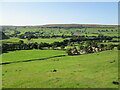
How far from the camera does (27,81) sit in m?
38.2

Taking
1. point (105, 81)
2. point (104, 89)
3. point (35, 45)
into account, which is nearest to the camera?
point (104, 89)

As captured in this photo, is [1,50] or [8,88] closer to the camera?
[8,88]

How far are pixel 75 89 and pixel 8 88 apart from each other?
14.3m

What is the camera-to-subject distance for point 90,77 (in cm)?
3881

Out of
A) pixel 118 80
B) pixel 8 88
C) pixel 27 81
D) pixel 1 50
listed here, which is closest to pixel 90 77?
pixel 118 80

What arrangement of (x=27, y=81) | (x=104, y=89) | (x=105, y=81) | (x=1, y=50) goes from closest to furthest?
(x=104, y=89), (x=105, y=81), (x=27, y=81), (x=1, y=50)

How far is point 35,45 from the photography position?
126688 millimetres

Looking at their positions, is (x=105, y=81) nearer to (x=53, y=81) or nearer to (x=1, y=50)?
(x=53, y=81)

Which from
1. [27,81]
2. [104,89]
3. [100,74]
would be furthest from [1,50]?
[104,89]

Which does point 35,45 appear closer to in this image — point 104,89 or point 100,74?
point 100,74

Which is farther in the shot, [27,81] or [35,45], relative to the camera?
[35,45]

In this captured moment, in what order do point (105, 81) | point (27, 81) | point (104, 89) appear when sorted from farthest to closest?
point (27, 81) → point (105, 81) → point (104, 89)

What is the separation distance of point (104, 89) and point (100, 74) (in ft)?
32.4

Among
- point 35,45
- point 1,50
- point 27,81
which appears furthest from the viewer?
point 35,45
